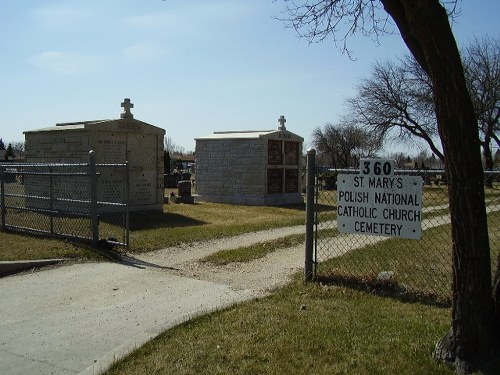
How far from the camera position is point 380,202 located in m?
5.75

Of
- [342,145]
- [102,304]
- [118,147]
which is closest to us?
[102,304]

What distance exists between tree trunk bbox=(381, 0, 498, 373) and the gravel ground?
2.91 m

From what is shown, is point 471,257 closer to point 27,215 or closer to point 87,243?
point 87,243

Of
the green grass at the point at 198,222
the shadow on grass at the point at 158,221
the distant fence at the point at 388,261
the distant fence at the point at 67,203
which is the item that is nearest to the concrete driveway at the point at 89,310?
the distant fence at the point at 388,261

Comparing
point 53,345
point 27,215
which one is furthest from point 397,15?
point 27,215

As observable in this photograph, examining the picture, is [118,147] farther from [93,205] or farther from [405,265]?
[405,265]

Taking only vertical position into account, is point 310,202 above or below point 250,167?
below

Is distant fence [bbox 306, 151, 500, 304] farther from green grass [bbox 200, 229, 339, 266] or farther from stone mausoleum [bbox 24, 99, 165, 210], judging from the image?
stone mausoleum [bbox 24, 99, 165, 210]

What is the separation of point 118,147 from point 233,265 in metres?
8.05

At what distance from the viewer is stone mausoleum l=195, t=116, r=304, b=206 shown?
20078mm

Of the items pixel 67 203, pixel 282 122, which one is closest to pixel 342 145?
pixel 282 122

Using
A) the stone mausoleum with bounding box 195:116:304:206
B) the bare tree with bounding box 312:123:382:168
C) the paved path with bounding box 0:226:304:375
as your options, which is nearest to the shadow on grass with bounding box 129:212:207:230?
the paved path with bounding box 0:226:304:375

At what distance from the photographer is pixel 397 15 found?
406 centimetres

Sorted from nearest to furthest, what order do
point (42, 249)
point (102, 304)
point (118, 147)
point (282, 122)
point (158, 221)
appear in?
point (102, 304)
point (42, 249)
point (158, 221)
point (118, 147)
point (282, 122)
